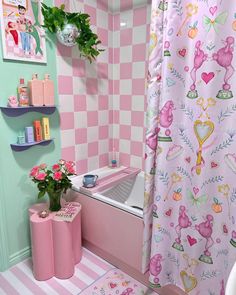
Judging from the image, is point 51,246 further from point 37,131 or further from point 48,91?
point 48,91

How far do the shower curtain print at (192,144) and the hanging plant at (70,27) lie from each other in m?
0.73

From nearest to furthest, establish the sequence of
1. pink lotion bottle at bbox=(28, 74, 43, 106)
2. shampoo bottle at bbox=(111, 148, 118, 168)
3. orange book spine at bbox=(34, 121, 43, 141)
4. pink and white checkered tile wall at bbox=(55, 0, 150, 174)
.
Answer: pink lotion bottle at bbox=(28, 74, 43, 106) → orange book spine at bbox=(34, 121, 43, 141) → pink and white checkered tile wall at bbox=(55, 0, 150, 174) → shampoo bottle at bbox=(111, 148, 118, 168)

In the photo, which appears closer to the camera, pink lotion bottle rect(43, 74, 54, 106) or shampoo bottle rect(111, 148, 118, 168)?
pink lotion bottle rect(43, 74, 54, 106)

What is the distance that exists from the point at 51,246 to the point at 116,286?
0.52m

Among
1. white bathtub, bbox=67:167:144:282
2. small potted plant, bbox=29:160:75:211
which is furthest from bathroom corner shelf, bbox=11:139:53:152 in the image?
white bathtub, bbox=67:167:144:282

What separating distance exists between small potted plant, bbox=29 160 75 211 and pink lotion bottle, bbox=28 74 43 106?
434mm

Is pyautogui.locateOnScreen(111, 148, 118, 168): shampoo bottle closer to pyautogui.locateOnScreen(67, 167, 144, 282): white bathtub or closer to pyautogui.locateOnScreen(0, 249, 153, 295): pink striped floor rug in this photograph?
pyautogui.locateOnScreen(67, 167, 144, 282): white bathtub

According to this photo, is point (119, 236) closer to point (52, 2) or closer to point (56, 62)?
point (56, 62)

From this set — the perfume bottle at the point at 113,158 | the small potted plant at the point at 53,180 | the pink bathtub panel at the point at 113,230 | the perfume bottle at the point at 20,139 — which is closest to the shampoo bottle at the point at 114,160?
the perfume bottle at the point at 113,158

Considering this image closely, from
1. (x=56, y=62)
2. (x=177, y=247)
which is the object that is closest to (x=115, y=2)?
(x=56, y=62)

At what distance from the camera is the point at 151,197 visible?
1.36 meters

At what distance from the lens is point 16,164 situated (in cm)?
167

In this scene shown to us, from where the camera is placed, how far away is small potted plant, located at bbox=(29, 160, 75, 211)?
1.59 m

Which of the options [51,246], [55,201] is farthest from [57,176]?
[51,246]
